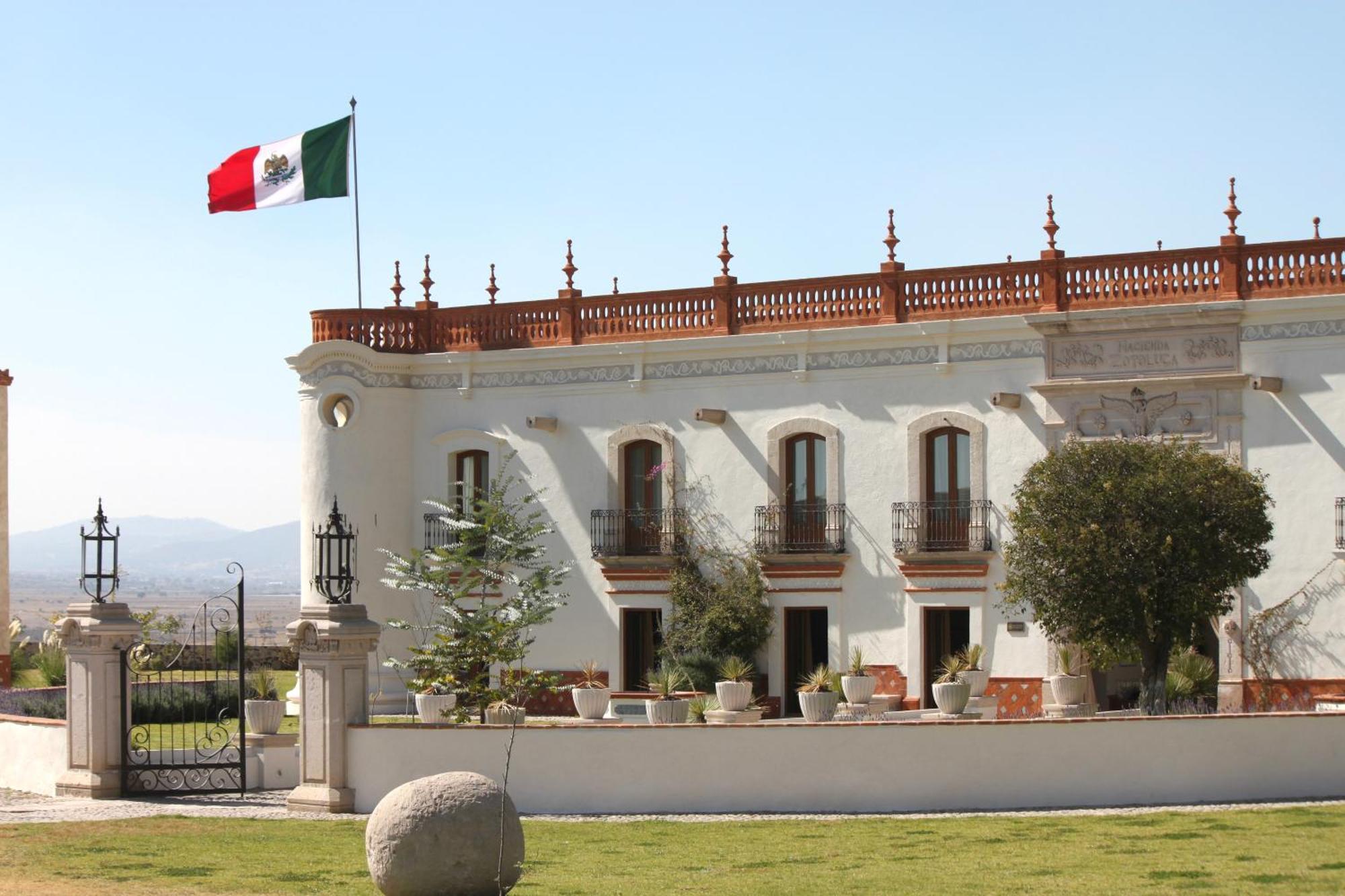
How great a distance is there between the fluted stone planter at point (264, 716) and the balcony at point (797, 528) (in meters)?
10.6

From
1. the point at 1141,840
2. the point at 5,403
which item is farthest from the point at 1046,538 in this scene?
the point at 5,403

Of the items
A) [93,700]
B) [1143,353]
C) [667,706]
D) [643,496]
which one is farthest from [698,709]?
[1143,353]

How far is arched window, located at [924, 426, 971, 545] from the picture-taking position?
31.0 meters

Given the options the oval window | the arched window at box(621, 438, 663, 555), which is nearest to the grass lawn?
the arched window at box(621, 438, 663, 555)

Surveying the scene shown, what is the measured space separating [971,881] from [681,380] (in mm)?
18929

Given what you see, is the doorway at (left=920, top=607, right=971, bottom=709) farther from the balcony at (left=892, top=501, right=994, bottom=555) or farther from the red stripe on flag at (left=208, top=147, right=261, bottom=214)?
the red stripe on flag at (left=208, top=147, right=261, bottom=214)

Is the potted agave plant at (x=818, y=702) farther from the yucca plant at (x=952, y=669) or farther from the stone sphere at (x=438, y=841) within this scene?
the stone sphere at (x=438, y=841)

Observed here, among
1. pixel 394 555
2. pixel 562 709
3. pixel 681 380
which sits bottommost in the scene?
pixel 562 709

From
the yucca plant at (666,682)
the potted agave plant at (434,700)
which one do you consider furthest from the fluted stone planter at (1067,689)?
the potted agave plant at (434,700)

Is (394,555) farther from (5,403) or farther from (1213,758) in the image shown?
(1213,758)

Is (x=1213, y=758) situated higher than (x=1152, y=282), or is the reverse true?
(x=1152, y=282)

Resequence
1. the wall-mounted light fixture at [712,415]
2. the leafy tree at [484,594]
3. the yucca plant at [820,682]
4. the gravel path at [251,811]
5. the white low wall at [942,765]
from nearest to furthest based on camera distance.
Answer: the gravel path at [251,811]
the white low wall at [942,765]
the yucca plant at [820,682]
the leafy tree at [484,594]
the wall-mounted light fixture at [712,415]

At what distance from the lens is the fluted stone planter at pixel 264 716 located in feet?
79.7

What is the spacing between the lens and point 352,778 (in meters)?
21.2
